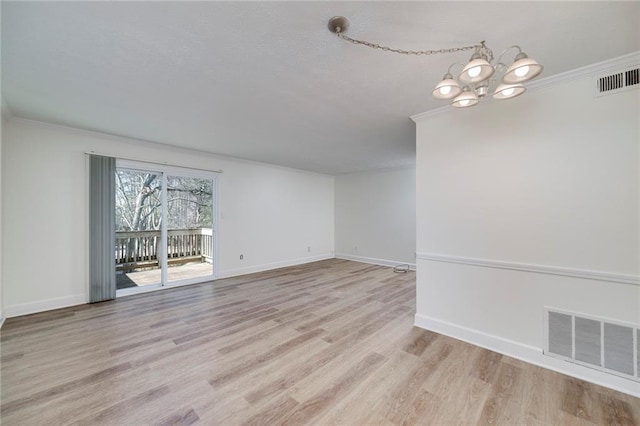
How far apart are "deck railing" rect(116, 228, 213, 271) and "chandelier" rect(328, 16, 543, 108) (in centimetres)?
→ 455

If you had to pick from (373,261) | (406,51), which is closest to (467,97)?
(406,51)

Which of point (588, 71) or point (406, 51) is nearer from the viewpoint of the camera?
point (406, 51)

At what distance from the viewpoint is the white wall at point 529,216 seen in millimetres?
1918

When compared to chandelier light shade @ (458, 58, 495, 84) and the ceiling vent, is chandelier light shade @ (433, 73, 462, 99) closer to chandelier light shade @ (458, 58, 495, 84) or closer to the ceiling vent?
chandelier light shade @ (458, 58, 495, 84)

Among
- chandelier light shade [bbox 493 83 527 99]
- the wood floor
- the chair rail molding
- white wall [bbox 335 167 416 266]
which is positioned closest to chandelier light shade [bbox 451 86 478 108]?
chandelier light shade [bbox 493 83 527 99]

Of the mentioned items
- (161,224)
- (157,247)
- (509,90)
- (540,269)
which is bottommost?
(157,247)

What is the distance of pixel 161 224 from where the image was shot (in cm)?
445

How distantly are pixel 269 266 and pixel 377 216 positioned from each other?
3090mm

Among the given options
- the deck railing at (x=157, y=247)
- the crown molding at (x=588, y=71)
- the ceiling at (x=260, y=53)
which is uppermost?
the ceiling at (x=260, y=53)

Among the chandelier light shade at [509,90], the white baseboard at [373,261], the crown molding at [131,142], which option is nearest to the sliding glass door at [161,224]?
the crown molding at [131,142]

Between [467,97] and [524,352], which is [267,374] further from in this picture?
[467,97]

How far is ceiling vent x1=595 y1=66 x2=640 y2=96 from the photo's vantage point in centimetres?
186

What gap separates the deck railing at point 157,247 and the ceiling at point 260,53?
203cm

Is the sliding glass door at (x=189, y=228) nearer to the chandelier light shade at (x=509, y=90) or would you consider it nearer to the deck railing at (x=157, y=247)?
the deck railing at (x=157, y=247)
